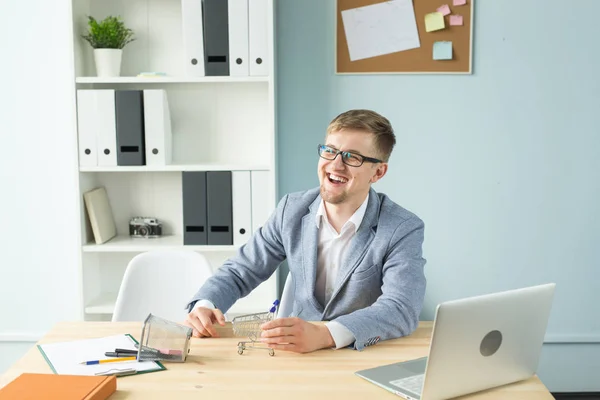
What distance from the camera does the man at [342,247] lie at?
6.16 feet

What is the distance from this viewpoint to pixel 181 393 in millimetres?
1406

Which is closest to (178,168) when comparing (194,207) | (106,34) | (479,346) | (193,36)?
(194,207)

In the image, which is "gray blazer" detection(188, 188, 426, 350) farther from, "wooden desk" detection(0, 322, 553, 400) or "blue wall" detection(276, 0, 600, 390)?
"blue wall" detection(276, 0, 600, 390)

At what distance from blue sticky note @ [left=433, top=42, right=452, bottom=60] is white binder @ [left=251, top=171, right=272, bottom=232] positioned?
3.20 ft

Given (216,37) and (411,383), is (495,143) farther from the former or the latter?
(411,383)

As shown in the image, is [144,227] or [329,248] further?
[144,227]

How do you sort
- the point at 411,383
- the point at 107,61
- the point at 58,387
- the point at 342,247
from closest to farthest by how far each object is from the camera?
the point at 58,387 → the point at 411,383 → the point at 342,247 → the point at 107,61

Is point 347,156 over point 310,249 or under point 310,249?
over

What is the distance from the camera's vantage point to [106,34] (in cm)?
293

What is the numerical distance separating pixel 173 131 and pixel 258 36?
2.10ft

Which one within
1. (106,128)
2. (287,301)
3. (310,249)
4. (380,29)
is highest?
(380,29)

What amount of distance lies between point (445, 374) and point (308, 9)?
2.18 metres

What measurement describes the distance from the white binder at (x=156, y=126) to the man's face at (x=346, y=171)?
110 centimetres

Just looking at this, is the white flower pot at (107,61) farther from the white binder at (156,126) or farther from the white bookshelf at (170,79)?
the white binder at (156,126)
